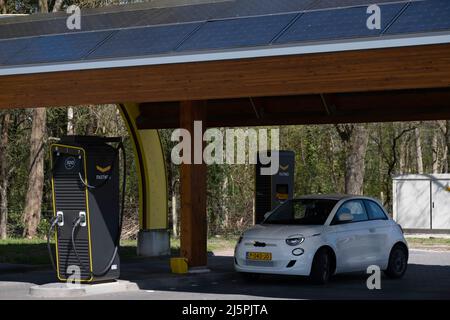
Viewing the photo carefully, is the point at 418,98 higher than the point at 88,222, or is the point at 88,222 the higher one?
the point at 418,98

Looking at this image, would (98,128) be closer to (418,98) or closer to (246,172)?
(246,172)

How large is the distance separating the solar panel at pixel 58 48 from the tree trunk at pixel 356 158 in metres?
15.4

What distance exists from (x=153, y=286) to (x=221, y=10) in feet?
14.9

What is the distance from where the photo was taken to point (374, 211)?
16.6m

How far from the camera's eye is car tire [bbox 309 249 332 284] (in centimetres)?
1488

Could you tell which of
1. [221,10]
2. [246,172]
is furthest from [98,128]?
[221,10]

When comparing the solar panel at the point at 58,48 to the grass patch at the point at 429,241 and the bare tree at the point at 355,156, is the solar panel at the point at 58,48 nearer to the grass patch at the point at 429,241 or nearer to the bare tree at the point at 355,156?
the grass patch at the point at 429,241

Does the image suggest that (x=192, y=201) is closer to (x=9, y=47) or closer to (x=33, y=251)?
(x=9, y=47)

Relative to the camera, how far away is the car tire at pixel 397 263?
1652 centimetres

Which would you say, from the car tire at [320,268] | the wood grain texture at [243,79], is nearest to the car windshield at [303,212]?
the car tire at [320,268]

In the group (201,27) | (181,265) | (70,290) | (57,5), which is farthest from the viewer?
(57,5)

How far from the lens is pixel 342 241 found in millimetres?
15391

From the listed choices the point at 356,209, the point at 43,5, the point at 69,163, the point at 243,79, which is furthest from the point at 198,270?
the point at 43,5

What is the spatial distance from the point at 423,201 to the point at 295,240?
18146 mm
